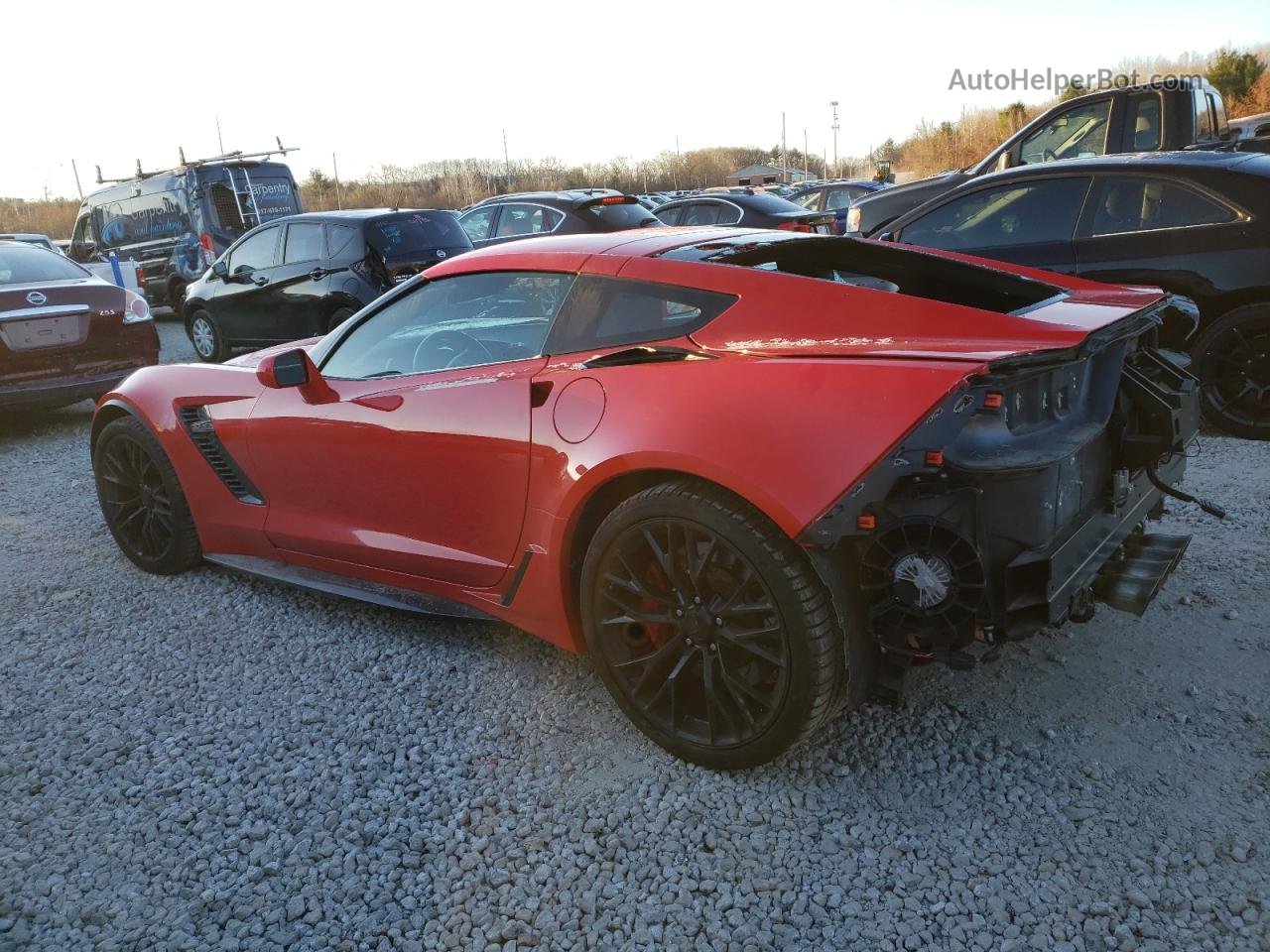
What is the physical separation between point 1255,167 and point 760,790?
4.73 meters

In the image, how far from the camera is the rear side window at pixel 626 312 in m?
2.64

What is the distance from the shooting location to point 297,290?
29.9 ft

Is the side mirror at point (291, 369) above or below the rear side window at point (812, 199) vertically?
below

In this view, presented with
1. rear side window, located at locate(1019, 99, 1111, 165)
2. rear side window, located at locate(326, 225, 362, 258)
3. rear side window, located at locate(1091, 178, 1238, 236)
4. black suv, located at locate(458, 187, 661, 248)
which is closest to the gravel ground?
rear side window, located at locate(1091, 178, 1238, 236)

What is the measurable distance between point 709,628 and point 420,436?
1203mm

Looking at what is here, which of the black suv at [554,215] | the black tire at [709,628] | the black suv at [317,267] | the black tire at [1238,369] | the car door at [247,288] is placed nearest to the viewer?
the black tire at [709,628]

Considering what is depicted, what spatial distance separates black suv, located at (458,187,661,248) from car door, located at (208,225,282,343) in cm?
195

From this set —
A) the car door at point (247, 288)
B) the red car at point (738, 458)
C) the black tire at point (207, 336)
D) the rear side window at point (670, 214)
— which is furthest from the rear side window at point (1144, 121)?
the black tire at point (207, 336)

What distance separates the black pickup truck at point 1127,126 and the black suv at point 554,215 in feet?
8.97

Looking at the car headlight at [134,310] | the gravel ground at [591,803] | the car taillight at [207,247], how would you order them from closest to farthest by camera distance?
1. the gravel ground at [591,803]
2. the car headlight at [134,310]
3. the car taillight at [207,247]

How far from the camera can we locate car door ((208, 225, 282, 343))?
9.54 meters

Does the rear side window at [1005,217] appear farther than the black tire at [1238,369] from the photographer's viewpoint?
Yes

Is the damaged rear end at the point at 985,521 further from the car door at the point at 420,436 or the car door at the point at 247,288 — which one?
the car door at the point at 247,288

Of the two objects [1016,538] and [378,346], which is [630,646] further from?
[378,346]
